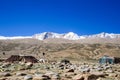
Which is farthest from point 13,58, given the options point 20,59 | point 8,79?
point 8,79

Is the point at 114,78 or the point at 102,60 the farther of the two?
the point at 102,60

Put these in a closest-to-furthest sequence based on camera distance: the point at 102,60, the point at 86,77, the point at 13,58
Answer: the point at 86,77
the point at 13,58
the point at 102,60

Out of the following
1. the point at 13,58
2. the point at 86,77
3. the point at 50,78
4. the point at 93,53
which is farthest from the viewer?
the point at 93,53

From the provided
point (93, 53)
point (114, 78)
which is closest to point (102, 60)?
point (114, 78)

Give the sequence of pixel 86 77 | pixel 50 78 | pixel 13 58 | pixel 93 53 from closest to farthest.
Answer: pixel 86 77 < pixel 50 78 < pixel 13 58 < pixel 93 53

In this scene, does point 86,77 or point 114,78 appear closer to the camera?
point 86,77

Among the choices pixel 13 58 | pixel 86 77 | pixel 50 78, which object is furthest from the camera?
pixel 13 58

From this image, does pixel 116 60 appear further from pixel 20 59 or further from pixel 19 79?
pixel 19 79

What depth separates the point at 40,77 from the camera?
1933 centimetres

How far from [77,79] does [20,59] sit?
39947mm

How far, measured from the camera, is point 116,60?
256 feet

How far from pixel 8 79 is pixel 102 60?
6008cm

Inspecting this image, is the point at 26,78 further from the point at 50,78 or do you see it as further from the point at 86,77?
the point at 86,77

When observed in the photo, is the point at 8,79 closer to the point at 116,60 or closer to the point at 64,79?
the point at 64,79
